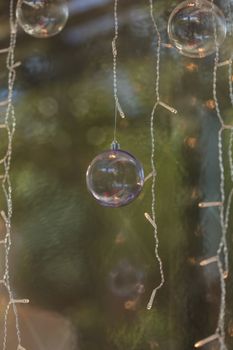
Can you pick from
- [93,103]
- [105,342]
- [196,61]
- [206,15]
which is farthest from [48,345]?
[206,15]

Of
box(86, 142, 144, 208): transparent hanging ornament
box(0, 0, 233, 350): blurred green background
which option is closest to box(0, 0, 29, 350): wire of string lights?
box(0, 0, 233, 350): blurred green background

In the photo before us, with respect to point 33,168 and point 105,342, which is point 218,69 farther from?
point 105,342

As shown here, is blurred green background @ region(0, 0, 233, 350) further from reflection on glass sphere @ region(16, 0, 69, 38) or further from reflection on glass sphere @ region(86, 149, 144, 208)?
reflection on glass sphere @ region(86, 149, 144, 208)

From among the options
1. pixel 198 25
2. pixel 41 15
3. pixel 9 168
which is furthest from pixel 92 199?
pixel 198 25

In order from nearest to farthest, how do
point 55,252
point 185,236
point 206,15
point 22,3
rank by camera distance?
point 206,15, point 22,3, point 185,236, point 55,252

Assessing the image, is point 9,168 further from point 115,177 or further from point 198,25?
point 198,25

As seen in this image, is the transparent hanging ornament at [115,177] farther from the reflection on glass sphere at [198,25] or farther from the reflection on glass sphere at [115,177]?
the reflection on glass sphere at [198,25]

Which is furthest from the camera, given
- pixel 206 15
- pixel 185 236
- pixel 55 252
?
pixel 55 252
